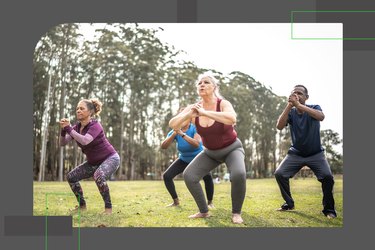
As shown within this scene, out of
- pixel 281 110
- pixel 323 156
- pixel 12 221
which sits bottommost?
pixel 12 221

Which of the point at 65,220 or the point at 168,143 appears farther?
the point at 168,143

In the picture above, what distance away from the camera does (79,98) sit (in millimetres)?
6969

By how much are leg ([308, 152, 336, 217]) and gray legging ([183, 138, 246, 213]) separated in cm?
89

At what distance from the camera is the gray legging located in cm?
586

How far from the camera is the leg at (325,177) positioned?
6.26 m

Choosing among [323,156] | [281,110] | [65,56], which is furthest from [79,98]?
[323,156]

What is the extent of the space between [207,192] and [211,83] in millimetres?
1385

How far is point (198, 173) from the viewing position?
610 centimetres

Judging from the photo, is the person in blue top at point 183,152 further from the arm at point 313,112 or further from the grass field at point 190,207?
the arm at point 313,112

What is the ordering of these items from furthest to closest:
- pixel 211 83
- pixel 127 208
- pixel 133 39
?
pixel 133 39
pixel 127 208
pixel 211 83

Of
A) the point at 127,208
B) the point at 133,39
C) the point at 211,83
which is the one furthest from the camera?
the point at 133,39

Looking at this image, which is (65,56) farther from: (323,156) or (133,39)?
(323,156)

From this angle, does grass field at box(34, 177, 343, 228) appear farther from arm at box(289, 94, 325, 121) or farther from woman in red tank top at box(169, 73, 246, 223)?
arm at box(289, 94, 325, 121)

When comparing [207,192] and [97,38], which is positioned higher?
[97,38]
